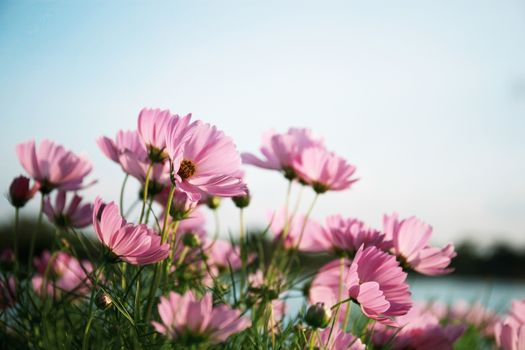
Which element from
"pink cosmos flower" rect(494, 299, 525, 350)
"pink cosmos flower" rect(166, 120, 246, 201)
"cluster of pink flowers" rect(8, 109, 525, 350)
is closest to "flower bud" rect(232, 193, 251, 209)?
"cluster of pink flowers" rect(8, 109, 525, 350)

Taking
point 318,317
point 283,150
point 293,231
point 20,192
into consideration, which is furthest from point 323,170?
point 20,192

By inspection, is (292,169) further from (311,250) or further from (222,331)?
(222,331)

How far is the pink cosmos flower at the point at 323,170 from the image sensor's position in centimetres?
76

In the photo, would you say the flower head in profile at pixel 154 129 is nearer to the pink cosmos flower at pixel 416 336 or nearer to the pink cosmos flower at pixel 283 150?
the pink cosmos flower at pixel 283 150

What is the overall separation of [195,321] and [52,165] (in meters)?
0.45

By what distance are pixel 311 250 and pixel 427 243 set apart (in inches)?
8.8

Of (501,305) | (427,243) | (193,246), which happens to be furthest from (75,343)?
(501,305)

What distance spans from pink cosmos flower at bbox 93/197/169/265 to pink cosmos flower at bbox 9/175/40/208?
11.6 inches

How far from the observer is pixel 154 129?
608mm

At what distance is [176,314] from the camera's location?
410 millimetres

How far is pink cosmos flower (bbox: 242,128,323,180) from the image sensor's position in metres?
0.79

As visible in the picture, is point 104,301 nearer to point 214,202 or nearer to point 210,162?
point 210,162

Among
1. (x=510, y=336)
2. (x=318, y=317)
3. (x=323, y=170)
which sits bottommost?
(x=510, y=336)

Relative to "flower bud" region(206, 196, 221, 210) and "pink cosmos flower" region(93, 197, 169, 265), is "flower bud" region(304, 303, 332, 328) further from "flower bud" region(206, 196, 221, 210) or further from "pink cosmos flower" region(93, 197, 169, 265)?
"flower bud" region(206, 196, 221, 210)
